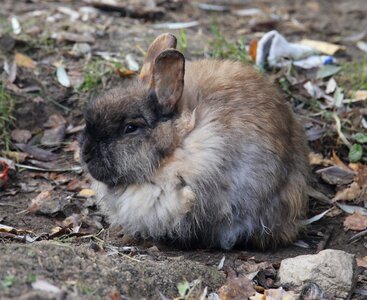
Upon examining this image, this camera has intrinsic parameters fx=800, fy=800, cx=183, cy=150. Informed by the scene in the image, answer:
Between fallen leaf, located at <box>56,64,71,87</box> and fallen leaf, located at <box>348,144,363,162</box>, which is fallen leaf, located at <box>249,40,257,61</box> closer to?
fallen leaf, located at <box>348,144,363,162</box>

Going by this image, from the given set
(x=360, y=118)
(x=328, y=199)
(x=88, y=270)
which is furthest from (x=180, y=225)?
(x=360, y=118)

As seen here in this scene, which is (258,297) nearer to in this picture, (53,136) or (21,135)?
(53,136)

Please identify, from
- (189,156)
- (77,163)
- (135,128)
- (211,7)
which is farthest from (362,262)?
(211,7)

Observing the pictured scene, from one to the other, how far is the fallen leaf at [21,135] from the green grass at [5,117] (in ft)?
0.20

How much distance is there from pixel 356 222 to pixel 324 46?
2592 mm

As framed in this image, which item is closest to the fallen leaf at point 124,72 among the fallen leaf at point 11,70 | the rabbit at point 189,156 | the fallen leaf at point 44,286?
the fallen leaf at point 11,70

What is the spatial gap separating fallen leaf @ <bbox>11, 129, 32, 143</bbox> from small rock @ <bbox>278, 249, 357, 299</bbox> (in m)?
2.99

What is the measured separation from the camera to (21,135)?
710 centimetres

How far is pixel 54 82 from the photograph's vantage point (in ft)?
24.4

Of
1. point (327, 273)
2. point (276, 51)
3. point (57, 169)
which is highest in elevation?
point (276, 51)

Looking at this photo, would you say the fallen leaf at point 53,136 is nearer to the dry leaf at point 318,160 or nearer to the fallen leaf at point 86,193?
the fallen leaf at point 86,193

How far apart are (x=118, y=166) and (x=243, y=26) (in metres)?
3.97

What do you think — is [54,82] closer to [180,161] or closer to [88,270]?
[180,161]

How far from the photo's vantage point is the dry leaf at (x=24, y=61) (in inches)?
296
